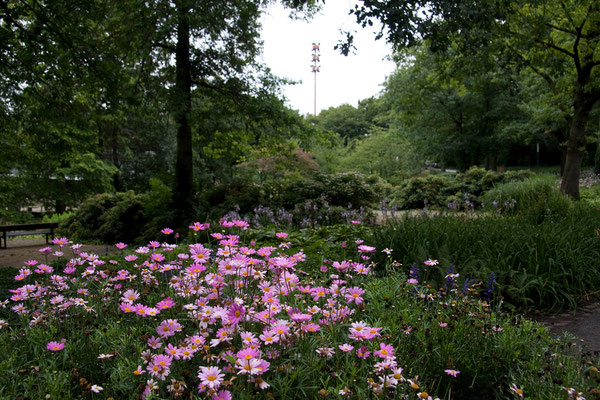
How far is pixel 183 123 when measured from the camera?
32.8ft

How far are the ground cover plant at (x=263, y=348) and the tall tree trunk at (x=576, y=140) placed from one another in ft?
31.6

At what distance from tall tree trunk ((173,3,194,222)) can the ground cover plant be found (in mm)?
6779

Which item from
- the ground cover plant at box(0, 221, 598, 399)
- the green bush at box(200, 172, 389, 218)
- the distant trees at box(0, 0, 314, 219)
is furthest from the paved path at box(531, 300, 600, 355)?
the distant trees at box(0, 0, 314, 219)

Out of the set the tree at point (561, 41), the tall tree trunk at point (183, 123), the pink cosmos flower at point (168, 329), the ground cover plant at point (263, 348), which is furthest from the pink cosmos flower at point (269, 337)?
the tall tree trunk at point (183, 123)

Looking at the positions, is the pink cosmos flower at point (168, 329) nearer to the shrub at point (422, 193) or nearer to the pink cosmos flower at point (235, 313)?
the pink cosmos flower at point (235, 313)

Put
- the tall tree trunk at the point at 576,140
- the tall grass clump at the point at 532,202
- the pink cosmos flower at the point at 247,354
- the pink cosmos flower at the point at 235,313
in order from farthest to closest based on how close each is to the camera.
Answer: the tall tree trunk at the point at 576,140 → the tall grass clump at the point at 532,202 → the pink cosmos flower at the point at 235,313 → the pink cosmos flower at the point at 247,354

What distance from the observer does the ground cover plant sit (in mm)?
1645

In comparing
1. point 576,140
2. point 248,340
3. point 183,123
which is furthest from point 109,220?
point 576,140

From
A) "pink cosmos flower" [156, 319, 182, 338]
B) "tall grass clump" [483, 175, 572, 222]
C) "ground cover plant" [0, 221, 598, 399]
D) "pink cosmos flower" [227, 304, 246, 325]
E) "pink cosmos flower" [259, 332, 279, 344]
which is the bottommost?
"ground cover plant" [0, 221, 598, 399]

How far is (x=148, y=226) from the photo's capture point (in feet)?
31.6

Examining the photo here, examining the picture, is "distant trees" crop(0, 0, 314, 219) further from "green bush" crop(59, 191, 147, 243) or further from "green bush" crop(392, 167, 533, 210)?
"green bush" crop(392, 167, 533, 210)

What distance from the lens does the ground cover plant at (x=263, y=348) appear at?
64.7 inches

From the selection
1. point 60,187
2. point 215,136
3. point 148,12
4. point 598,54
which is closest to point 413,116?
point 598,54

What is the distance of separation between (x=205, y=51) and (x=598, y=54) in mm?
9268
